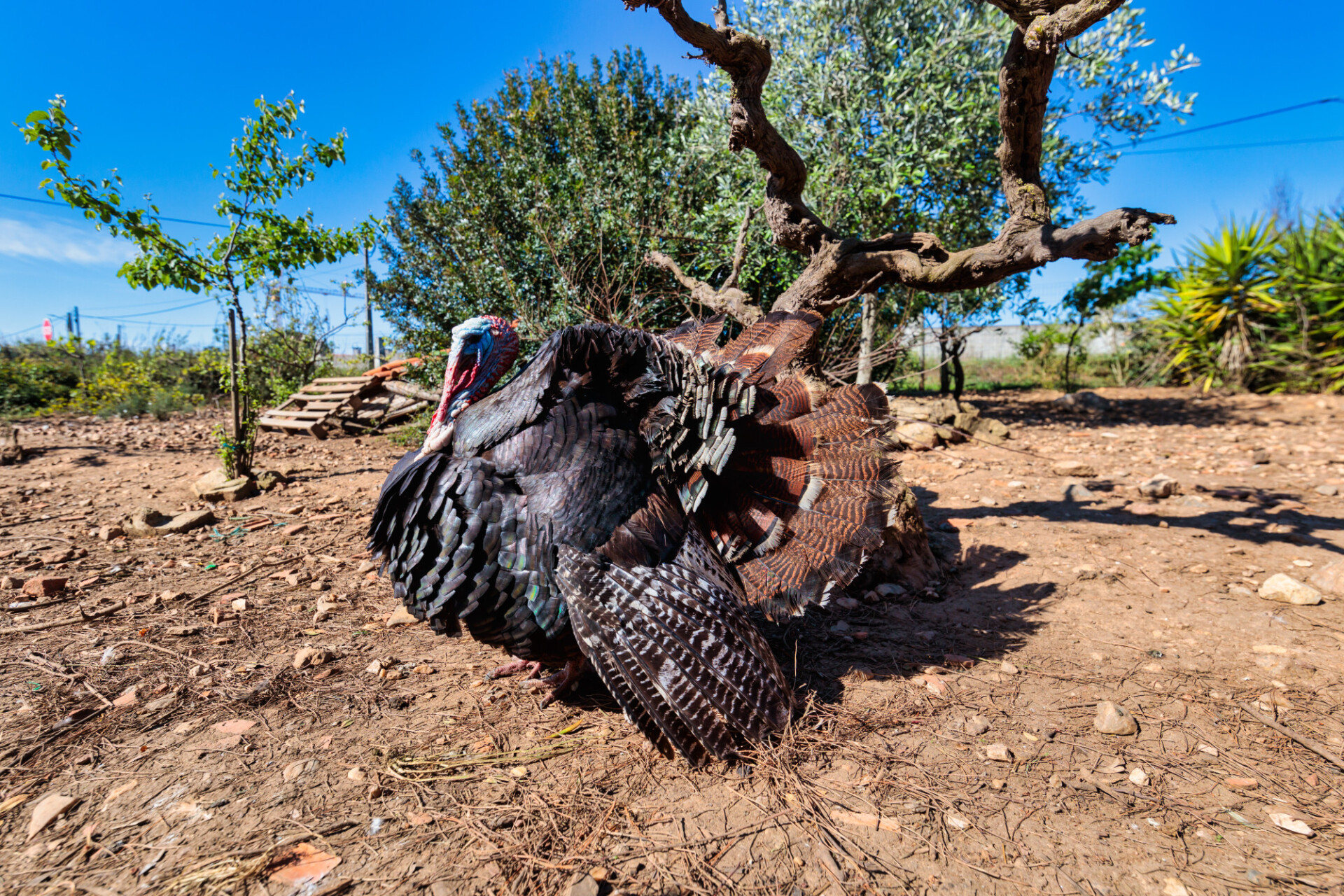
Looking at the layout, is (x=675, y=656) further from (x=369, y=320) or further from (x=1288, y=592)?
(x=369, y=320)

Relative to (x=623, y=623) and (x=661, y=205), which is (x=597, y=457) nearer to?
(x=623, y=623)

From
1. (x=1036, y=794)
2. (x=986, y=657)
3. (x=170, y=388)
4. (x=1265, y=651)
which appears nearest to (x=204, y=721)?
(x=1036, y=794)

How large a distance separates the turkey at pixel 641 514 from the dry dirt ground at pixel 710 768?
318 mm

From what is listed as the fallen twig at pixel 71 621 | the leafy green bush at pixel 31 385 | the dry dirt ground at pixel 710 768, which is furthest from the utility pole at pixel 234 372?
the leafy green bush at pixel 31 385

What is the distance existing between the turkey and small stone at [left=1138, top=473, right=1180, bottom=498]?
381 centimetres

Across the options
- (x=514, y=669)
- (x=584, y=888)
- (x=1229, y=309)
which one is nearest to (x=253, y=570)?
(x=514, y=669)

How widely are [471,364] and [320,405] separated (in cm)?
830

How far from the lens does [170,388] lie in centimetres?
1202

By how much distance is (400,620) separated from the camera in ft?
10.0

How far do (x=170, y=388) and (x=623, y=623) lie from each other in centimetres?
1433

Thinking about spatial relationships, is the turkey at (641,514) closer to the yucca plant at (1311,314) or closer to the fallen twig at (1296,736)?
the fallen twig at (1296,736)

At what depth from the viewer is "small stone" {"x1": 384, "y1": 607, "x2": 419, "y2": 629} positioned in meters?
3.02

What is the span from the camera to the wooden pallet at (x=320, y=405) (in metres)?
8.97

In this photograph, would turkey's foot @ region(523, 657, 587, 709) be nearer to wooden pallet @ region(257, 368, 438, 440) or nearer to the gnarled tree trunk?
the gnarled tree trunk
